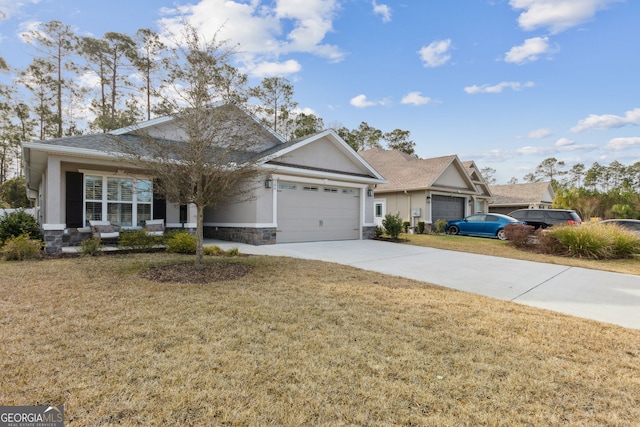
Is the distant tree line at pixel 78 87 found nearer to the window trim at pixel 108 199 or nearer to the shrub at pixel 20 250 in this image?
the window trim at pixel 108 199

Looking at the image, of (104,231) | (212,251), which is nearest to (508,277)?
(212,251)

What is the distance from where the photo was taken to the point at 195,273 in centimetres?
652

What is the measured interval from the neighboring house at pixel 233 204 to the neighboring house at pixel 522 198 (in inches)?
863

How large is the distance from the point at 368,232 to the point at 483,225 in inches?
→ 297

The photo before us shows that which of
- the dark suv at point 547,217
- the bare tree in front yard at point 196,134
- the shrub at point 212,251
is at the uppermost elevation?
the bare tree in front yard at point 196,134

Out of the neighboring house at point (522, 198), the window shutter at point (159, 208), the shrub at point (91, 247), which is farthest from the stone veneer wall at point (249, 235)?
the neighboring house at point (522, 198)

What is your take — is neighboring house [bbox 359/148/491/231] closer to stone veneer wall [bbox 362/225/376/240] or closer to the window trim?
stone veneer wall [bbox 362/225/376/240]

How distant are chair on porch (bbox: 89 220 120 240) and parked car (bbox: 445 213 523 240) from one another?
57.9ft

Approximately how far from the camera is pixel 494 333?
3.88m

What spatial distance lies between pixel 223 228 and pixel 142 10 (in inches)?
316

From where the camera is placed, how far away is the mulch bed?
6.10 meters

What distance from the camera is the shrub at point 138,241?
29.9 feet

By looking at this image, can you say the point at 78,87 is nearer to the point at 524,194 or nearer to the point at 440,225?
the point at 440,225

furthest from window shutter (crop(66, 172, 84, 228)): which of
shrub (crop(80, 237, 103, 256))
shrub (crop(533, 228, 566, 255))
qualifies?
shrub (crop(533, 228, 566, 255))
